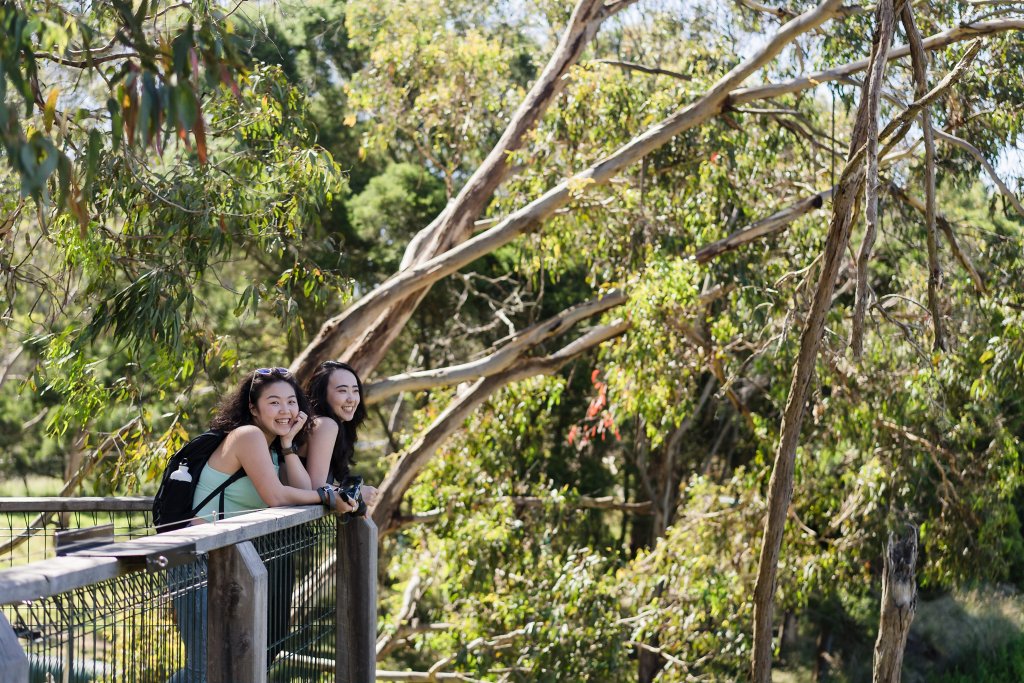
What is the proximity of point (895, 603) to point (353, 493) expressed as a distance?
381 centimetres

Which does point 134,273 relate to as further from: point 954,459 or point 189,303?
point 954,459

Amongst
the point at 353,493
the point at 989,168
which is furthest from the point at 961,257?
the point at 353,493

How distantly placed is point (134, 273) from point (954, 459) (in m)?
6.75

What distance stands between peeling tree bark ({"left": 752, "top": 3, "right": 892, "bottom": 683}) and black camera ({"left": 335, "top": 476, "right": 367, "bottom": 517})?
3.30 m

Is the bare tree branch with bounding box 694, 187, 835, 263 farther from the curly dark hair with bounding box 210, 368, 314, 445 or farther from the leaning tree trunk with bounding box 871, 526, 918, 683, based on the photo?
the curly dark hair with bounding box 210, 368, 314, 445

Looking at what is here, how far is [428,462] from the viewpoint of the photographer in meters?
11.5

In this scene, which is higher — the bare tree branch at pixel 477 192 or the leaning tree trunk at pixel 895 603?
the bare tree branch at pixel 477 192

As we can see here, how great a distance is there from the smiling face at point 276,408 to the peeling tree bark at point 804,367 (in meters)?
3.26

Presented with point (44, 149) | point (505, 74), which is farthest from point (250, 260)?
point (44, 149)

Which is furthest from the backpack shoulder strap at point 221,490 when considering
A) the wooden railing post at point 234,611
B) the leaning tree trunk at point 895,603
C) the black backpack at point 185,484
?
the leaning tree trunk at point 895,603

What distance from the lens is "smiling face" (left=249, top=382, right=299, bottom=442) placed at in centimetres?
431

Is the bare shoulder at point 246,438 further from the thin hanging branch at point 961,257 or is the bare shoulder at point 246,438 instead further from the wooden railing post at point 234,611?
the thin hanging branch at point 961,257

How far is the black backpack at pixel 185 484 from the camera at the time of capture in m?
3.91

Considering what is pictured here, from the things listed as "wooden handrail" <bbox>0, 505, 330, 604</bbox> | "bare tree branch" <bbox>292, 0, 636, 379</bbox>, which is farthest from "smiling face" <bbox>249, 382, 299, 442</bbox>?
"bare tree branch" <bbox>292, 0, 636, 379</bbox>
